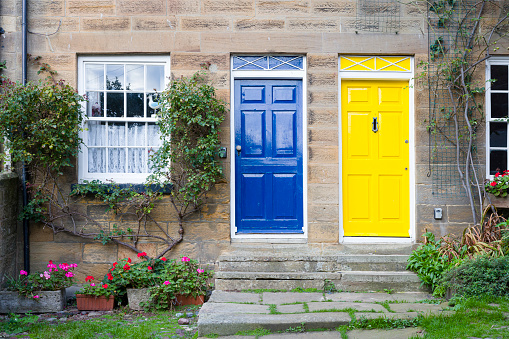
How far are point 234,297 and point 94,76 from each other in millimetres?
3586

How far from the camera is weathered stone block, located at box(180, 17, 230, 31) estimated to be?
5.77 m

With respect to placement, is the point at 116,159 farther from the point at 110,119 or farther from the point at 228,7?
the point at 228,7

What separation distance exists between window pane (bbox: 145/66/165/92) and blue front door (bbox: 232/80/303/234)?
41.6 inches

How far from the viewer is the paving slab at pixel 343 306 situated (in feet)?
14.2

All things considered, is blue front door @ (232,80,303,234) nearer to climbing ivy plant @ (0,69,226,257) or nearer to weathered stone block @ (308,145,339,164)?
weathered stone block @ (308,145,339,164)

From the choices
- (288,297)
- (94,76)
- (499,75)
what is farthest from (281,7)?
(288,297)

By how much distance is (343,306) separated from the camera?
4.40 metres

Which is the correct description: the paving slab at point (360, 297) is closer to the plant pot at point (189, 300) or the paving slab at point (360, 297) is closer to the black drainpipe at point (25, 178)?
the plant pot at point (189, 300)

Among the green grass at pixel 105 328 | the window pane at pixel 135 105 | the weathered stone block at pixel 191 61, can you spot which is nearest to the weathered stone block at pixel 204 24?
the weathered stone block at pixel 191 61

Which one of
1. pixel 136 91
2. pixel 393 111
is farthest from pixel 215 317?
pixel 393 111

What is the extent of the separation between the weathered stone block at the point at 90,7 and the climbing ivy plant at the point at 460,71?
436cm

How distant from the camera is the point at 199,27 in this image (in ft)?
19.0

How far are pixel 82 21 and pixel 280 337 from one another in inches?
189

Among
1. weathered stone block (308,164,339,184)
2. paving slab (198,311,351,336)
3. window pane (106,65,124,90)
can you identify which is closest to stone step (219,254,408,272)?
weathered stone block (308,164,339,184)
